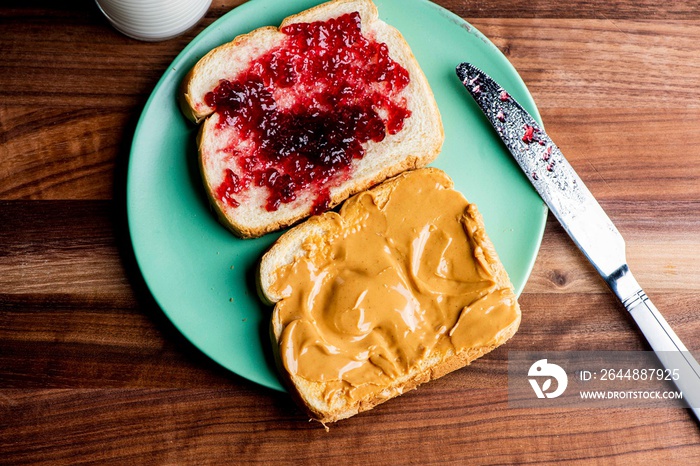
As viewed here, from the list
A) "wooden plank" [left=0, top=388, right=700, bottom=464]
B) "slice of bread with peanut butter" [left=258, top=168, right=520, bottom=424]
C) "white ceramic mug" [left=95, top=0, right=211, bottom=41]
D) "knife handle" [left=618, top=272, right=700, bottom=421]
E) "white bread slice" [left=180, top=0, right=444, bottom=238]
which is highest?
"white ceramic mug" [left=95, top=0, right=211, bottom=41]

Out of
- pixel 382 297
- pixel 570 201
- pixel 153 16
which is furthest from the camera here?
pixel 570 201

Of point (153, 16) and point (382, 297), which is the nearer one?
point (382, 297)

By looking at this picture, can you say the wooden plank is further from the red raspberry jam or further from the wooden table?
the red raspberry jam

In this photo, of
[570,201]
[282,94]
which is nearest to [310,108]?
[282,94]

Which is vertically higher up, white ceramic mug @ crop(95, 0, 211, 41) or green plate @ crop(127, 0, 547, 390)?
white ceramic mug @ crop(95, 0, 211, 41)

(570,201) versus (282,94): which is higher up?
(282,94)

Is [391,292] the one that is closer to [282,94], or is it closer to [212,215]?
[212,215]

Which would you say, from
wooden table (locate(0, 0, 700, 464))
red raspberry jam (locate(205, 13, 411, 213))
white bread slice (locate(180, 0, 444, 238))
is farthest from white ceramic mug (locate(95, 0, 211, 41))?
red raspberry jam (locate(205, 13, 411, 213))
